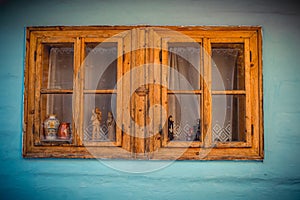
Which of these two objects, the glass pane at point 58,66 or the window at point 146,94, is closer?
the window at point 146,94

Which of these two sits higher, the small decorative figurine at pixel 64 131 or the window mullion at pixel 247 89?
the window mullion at pixel 247 89

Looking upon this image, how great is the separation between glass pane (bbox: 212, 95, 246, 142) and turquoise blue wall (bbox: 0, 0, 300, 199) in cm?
24

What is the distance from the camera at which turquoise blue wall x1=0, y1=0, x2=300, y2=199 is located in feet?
11.7

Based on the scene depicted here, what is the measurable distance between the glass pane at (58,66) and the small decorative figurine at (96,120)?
0.40m

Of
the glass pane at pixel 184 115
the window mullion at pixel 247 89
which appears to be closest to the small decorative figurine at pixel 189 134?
the glass pane at pixel 184 115

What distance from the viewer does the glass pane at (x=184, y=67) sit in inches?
150

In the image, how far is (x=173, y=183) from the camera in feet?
11.7

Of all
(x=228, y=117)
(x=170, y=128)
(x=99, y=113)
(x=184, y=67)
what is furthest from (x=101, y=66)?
(x=228, y=117)

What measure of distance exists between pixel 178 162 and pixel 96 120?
954 millimetres

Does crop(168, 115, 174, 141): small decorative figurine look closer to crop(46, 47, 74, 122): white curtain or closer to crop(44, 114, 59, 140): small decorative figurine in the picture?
crop(46, 47, 74, 122): white curtain

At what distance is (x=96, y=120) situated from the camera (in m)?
3.73

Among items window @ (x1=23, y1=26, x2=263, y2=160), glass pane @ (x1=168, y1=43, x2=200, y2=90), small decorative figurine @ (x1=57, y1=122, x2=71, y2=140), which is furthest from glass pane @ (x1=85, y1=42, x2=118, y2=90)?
glass pane @ (x1=168, y1=43, x2=200, y2=90)

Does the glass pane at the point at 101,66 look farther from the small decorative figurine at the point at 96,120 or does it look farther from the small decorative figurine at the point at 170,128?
the small decorative figurine at the point at 170,128

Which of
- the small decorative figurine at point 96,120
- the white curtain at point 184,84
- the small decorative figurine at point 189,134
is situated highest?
the white curtain at point 184,84
